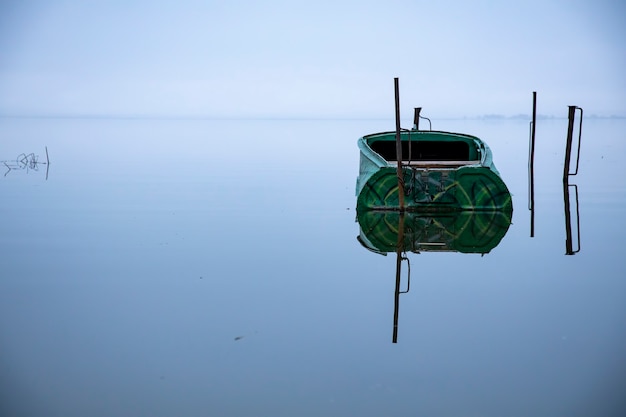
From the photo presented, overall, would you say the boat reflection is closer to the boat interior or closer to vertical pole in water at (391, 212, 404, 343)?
vertical pole in water at (391, 212, 404, 343)

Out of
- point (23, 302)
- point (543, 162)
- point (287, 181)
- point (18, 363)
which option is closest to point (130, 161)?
point (287, 181)

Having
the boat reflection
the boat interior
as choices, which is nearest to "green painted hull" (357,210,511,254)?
the boat reflection

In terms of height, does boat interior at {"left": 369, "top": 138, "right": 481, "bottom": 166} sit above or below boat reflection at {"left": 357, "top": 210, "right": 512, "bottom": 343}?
above

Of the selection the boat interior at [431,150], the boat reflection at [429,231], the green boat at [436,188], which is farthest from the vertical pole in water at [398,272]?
the boat interior at [431,150]

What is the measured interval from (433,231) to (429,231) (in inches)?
3.0

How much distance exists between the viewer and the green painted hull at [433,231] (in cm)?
1418

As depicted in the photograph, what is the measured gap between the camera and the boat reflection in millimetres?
14031

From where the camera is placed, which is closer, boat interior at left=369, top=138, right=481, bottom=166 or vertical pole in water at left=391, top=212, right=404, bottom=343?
vertical pole in water at left=391, top=212, right=404, bottom=343

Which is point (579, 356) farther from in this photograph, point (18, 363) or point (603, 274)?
point (18, 363)

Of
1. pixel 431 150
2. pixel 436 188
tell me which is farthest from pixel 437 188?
pixel 431 150

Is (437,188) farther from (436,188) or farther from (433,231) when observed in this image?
(433,231)

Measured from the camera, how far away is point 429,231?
1534 centimetres

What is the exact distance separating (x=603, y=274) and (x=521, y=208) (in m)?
7.97

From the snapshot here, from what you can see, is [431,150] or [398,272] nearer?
[398,272]
